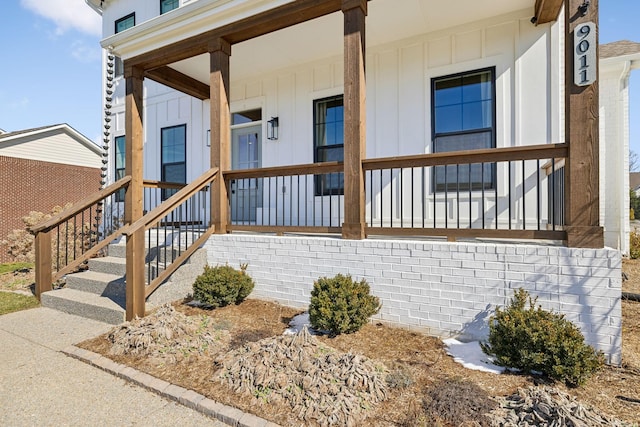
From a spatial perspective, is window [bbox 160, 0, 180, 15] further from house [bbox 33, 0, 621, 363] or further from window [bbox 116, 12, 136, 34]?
house [bbox 33, 0, 621, 363]

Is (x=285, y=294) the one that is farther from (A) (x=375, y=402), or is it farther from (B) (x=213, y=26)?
(B) (x=213, y=26)

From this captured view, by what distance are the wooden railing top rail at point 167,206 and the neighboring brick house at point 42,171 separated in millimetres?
11865

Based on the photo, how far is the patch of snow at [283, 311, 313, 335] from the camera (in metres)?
3.74

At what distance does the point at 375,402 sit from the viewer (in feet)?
7.68

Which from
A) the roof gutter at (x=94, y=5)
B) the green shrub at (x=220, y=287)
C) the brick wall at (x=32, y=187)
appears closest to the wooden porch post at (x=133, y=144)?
the green shrub at (x=220, y=287)

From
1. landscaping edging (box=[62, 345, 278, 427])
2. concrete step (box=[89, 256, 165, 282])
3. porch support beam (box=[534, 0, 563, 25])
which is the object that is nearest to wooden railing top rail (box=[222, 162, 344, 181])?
concrete step (box=[89, 256, 165, 282])

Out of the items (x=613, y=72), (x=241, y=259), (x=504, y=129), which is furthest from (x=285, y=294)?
(x=613, y=72)

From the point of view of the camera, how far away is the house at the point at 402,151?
3174 millimetres

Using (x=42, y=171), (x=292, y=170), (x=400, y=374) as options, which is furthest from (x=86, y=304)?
(x=42, y=171)

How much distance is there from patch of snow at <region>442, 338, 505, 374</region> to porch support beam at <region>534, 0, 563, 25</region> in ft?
13.5

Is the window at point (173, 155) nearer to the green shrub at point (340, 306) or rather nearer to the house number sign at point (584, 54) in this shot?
the green shrub at point (340, 306)

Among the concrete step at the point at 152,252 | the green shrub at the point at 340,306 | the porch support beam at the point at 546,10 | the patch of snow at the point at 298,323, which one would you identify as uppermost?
the porch support beam at the point at 546,10

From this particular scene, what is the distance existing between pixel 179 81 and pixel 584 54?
21.2ft

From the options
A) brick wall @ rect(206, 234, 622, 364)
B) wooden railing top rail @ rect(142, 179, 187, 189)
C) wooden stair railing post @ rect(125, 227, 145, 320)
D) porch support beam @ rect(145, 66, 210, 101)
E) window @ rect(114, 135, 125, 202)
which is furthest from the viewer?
window @ rect(114, 135, 125, 202)
